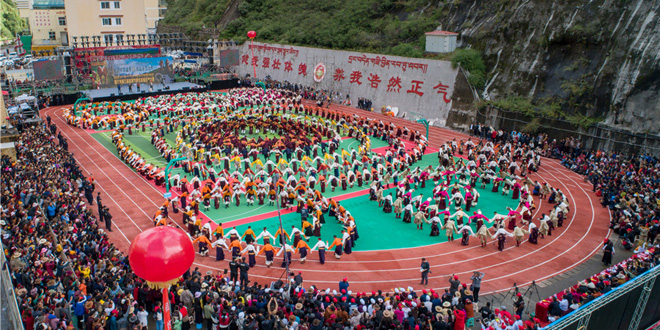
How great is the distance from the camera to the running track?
50.6ft

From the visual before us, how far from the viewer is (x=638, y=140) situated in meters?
25.6

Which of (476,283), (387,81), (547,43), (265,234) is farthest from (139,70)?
(476,283)

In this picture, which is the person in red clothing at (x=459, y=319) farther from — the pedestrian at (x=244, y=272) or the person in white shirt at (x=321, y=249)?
the pedestrian at (x=244, y=272)

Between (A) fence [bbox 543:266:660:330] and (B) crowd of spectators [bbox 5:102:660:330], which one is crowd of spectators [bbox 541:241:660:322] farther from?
(A) fence [bbox 543:266:660:330]

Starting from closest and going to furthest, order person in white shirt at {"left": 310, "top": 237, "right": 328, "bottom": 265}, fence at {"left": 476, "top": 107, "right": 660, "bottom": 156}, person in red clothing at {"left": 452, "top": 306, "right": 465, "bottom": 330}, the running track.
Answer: person in red clothing at {"left": 452, "top": 306, "right": 465, "bottom": 330}, the running track, person in white shirt at {"left": 310, "top": 237, "right": 328, "bottom": 265}, fence at {"left": 476, "top": 107, "right": 660, "bottom": 156}

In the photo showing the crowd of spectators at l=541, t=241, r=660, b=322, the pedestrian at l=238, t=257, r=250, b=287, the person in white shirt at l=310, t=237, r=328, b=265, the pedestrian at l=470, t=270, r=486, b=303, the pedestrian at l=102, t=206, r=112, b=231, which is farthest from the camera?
the pedestrian at l=102, t=206, r=112, b=231

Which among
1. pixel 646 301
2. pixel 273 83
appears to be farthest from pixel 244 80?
pixel 646 301

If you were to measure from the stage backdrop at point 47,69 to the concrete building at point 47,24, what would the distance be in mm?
28652

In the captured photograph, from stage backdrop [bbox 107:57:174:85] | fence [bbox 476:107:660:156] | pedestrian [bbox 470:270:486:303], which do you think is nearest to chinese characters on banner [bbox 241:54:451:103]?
fence [bbox 476:107:660:156]

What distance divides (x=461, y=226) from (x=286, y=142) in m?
12.8

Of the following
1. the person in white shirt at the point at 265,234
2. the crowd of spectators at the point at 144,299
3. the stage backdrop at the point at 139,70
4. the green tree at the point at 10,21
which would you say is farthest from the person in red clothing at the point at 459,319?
the green tree at the point at 10,21

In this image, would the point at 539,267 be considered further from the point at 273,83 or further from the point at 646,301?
the point at 273,83

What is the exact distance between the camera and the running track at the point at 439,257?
1541 cm

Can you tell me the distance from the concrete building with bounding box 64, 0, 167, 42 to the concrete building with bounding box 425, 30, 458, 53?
31251 mm
